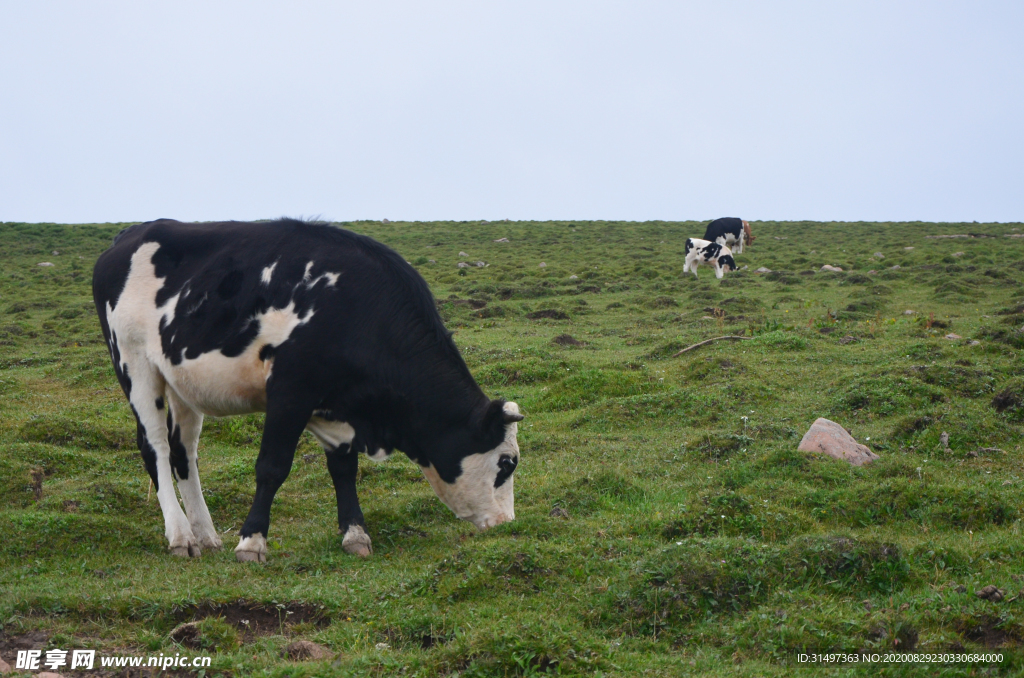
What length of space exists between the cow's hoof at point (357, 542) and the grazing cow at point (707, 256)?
2433cm

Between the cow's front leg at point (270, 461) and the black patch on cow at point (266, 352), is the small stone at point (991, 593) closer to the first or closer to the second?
the cow's front leg at point (270, 461)

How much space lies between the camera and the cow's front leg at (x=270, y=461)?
7.07 metres

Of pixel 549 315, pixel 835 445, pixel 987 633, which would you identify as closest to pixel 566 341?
pixel 549 315

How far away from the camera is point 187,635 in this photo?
5.28 meters

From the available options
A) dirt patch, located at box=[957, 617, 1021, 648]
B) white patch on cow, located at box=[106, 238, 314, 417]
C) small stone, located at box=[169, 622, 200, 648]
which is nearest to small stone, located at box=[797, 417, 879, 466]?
dirt patch, located at box=[957, 617, 1021, 648]

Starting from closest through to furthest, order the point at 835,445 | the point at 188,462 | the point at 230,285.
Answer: the point at 230,285
the point at 188,462
the point at 835,445

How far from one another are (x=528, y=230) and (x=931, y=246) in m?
21.0

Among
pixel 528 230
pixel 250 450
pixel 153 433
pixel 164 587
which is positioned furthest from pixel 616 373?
pixel 528 230

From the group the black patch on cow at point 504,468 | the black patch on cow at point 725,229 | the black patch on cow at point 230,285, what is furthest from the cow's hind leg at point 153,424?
the black patch on cow at point 725,229

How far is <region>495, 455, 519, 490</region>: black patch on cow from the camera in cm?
751

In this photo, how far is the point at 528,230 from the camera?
49.4 metres

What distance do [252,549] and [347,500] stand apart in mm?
890

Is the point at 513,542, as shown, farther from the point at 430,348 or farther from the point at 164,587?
the point at 164,587

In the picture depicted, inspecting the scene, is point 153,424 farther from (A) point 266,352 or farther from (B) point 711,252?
(B) point 711,252
